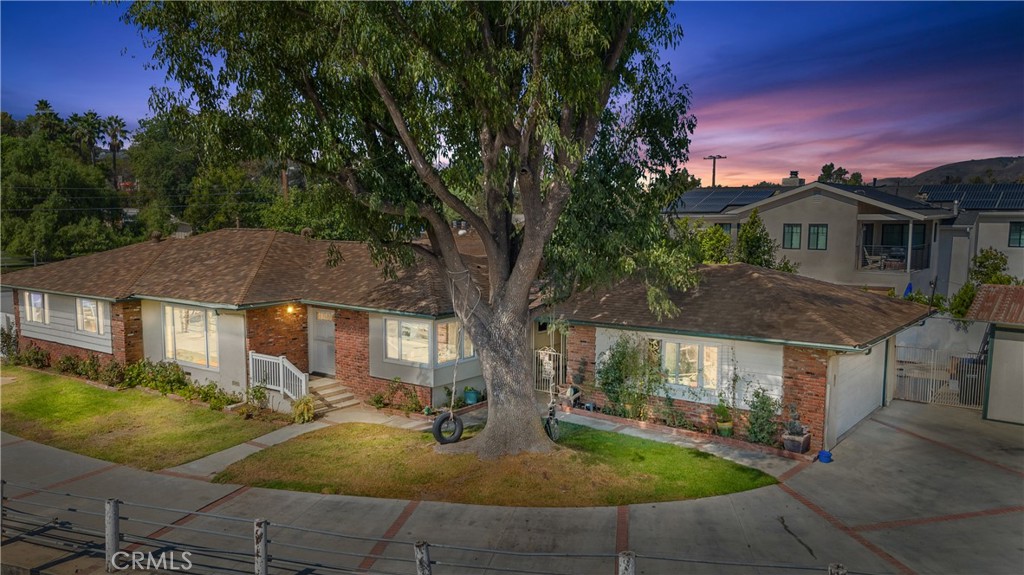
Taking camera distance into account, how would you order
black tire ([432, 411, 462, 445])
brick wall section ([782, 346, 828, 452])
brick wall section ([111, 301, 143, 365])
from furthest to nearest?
brick wall section ([111, 301, 143, 365]) < black tire ([432, 411, 462, 445]) < brick wall section ([782, 346, 828, 452])

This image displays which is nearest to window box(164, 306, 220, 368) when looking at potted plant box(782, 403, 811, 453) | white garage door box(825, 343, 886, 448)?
Answer: potted plant box(782, 403, 811, 453)

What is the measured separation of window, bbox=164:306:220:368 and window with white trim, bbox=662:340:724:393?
12708mm

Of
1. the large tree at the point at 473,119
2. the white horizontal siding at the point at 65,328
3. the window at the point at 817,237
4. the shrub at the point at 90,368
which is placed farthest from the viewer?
the window at the point at 817,237

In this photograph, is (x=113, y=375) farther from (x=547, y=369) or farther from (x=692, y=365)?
(x=692, y=365)

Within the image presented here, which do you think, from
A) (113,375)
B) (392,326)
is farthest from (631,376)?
(113,375)

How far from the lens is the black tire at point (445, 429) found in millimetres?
14087

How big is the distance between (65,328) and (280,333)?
9.40 meters

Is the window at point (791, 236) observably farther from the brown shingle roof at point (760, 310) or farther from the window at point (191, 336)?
the window at point (191, 336)

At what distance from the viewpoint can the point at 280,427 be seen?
52.2 feet

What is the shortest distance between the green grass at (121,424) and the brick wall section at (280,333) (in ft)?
7.54

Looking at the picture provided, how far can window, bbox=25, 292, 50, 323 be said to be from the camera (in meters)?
23.1

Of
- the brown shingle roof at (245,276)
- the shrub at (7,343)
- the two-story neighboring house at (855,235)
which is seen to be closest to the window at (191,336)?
the brown shingle roof at (245,276)

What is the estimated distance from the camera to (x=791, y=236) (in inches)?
1194

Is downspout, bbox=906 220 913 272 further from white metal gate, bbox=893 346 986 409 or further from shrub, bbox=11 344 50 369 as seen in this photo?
shrub, bbox=11 344 50 369
